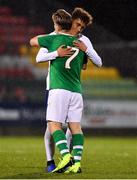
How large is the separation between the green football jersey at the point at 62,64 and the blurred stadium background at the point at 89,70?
1173 centimetres

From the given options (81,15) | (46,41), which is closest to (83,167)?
(46,41)

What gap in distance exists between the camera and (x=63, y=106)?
8352mm

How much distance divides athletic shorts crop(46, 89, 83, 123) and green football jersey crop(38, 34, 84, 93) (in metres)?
0.06

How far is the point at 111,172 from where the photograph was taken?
8414 millimetres

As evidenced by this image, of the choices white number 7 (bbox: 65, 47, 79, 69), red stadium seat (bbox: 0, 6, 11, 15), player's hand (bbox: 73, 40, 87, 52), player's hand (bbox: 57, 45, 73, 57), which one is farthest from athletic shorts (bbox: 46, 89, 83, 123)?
red stadium seat (bbox: 0, 6, 11, 15)

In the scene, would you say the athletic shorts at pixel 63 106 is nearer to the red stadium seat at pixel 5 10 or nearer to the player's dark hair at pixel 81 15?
the player's dark hair at pixel 81 15

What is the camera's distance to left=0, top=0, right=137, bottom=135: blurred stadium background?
20359 mm

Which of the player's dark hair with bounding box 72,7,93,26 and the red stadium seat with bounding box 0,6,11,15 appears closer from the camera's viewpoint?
the player's dark hair with bounding box 72,7,93,26

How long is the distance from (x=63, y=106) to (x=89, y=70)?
1550 cm

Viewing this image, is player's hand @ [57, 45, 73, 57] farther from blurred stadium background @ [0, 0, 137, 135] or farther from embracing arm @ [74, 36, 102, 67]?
blurred stadium background @ [0, 0, 137, 135]

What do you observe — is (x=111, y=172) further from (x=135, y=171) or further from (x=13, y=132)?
(x=13, y=132)

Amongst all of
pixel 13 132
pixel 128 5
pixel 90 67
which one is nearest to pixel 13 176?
pixel 13 132

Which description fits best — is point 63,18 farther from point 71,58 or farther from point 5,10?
point 5,10

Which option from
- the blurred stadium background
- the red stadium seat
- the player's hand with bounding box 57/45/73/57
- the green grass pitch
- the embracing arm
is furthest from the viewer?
the red stadium seat
